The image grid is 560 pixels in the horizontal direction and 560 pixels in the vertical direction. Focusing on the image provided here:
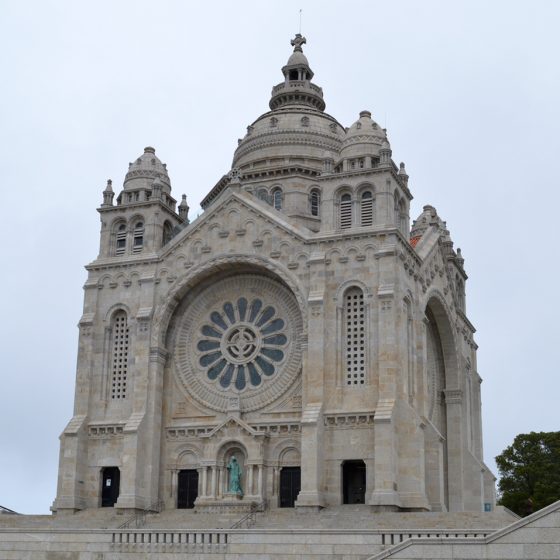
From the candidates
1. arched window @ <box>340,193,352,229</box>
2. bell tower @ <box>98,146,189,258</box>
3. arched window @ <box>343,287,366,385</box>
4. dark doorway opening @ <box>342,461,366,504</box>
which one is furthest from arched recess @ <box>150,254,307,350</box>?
dark doorway opening @ <box>342,461,366,504</box>

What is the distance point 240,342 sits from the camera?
47656 millimetres

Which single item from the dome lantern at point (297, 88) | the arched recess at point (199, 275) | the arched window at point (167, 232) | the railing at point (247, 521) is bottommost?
the railing at point (247, 521)

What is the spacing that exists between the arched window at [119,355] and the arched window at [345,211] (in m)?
12.1

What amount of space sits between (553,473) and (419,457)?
20.4 m

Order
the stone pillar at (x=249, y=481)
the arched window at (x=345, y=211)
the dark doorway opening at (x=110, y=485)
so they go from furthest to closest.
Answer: the dark doorway opening at (x=110, y=485) → the arched window at (x=345, y=211) → the stone pillar at (x=249, y=481)

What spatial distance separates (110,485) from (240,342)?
30.6 ft

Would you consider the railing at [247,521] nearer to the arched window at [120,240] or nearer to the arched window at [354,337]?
the arched window at [354,337]

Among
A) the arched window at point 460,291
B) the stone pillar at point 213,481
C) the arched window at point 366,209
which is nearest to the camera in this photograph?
the stone pillar at point 213,481

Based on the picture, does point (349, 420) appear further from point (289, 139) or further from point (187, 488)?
point (289, 139)

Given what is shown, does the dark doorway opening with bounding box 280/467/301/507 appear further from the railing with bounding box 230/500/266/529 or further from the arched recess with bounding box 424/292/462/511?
the arched recess with bounding box 424/292/462/511

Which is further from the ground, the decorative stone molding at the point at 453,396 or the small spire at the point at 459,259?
the small spire at the point at 459,259

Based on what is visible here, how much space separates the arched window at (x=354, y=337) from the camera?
4388 cm

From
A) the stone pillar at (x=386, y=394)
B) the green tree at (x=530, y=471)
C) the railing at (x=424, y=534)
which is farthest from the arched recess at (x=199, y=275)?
the green tree at (x=530, y=471)

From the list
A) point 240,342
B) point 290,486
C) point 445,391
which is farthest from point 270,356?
point 445,391
